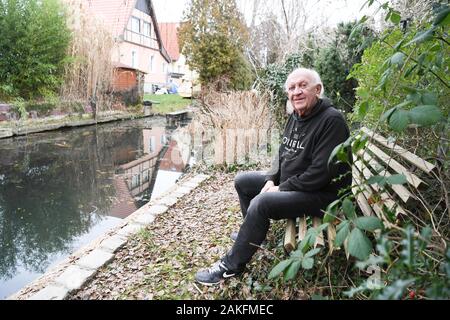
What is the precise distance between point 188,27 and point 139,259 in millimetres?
13073

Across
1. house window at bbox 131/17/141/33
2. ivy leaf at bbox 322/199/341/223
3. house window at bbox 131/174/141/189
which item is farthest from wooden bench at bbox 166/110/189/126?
ivy leaf at bbox 322/199/341/223

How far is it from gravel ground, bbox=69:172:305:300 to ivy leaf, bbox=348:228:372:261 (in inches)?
39.7

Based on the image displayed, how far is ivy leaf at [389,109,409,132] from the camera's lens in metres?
A: 1.16

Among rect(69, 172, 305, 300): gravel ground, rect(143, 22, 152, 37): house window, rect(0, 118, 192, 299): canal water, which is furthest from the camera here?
rect(143, 22, 152, 37): house window

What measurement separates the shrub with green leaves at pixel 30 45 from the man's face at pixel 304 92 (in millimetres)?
11013

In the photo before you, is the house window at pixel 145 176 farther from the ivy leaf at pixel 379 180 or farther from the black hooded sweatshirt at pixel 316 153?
the ivy leaf at pixel 379 180

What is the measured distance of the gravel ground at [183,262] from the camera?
223 centimetres

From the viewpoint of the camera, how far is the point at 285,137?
2600mm

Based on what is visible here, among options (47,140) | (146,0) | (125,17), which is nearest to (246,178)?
(47,140)

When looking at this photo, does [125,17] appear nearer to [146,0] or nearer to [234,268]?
[146,0]

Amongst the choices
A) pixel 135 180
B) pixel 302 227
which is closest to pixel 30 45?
pixel 135 180

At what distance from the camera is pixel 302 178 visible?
87.0 inches

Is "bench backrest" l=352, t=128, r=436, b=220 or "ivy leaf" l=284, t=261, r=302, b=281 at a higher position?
"bench backrest" l=352, t=128, r=436, b=220

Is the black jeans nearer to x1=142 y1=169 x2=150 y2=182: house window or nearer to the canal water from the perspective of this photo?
the canal water
